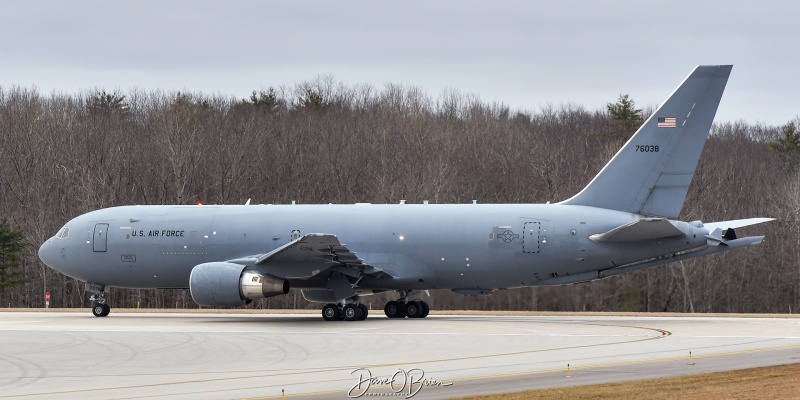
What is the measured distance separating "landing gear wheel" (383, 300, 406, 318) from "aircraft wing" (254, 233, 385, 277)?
2.25 m

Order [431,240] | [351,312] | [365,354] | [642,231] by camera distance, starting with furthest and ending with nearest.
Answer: [351,312], [431,240], [642,231], [365,354]

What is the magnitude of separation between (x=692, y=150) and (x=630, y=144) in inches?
72.3

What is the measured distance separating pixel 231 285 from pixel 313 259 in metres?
2.64

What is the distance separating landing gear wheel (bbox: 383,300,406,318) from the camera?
3969 cm

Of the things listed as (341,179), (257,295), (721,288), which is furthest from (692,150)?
(341,179)

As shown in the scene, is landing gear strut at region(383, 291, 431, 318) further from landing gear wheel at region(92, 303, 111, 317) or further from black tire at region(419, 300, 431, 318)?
landing gear wheel at region(92, 303, 111, 317)

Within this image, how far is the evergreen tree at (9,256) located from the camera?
5950 cm

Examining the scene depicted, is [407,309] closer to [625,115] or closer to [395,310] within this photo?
[395,310]

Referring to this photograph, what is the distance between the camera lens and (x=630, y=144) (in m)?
36.0

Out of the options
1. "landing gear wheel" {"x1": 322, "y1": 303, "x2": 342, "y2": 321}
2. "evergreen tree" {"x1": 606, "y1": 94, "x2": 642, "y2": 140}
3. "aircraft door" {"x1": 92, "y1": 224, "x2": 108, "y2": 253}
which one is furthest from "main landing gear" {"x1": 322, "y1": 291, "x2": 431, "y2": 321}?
"evergreen tree" {"x1": 606, "y1": 94, "x2": 642, "y2": 140}

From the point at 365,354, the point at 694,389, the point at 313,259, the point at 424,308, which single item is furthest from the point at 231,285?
the point at 694,389

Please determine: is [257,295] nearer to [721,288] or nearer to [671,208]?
[671,208]

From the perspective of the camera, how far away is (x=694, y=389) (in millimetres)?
18734

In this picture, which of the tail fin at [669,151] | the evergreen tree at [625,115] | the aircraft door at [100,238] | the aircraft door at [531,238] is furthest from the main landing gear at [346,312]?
the evergreen tree at [625,115]
